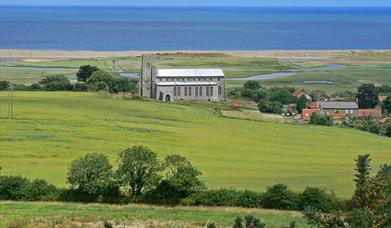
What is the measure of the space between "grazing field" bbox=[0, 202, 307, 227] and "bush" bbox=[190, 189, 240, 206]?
56 cm

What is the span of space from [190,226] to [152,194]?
515 cm

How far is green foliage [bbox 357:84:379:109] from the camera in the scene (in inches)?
2884

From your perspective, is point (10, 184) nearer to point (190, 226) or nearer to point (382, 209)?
point (190, 226)

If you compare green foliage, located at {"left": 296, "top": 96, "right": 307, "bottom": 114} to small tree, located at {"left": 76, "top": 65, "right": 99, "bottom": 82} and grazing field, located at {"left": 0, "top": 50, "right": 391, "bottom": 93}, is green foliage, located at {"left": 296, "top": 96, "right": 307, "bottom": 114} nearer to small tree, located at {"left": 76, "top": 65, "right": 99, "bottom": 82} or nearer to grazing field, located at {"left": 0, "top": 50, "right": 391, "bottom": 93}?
grazing field, located at {"left": 0, "top": 50, "right": 391, "bottom": 93}

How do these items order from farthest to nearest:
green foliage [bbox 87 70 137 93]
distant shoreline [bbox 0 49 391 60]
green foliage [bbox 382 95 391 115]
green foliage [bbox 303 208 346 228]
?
distant shoreline [bbox 0 49 391 60]
green foliage [bbox 87 70 137 93]
green foliage [bbox 382 95 391 115]
green foliage [bbox 303 208 346 228]

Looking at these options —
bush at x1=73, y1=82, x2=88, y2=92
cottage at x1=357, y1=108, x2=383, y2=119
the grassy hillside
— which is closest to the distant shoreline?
bush at x1=73, y1=82, x2=88, y2=92

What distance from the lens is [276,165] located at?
3922 cm

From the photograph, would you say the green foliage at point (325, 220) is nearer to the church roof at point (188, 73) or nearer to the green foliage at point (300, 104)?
the green foliage at point (300, 104)

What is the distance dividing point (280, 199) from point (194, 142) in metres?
16.7

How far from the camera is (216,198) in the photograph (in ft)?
98.8

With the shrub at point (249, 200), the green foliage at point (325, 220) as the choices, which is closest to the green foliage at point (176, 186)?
the shrub at point (249, 200)

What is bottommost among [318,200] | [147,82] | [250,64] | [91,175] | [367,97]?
[318,200]

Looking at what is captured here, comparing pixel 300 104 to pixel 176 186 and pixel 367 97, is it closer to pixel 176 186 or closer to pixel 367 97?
pixel 367 97

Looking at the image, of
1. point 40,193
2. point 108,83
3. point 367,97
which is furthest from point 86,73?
point 40,193
